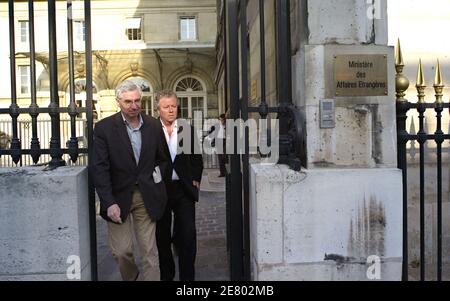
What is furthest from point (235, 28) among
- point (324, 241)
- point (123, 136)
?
point (324, 241)

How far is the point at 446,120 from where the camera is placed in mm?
4484

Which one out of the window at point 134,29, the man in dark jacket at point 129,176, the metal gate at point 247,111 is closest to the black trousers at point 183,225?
the man in dark jacket at point 129,176

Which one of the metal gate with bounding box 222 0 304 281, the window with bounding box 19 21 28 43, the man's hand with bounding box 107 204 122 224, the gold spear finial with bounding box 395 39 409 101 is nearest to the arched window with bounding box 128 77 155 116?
the window with bounding box 19 21 28 43

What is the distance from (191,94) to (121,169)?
24137 mm

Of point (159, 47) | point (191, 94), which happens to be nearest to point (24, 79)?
point (159, 47)

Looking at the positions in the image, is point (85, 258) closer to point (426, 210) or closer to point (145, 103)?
point (426, 210)

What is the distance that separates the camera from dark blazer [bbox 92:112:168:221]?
316 centimetres

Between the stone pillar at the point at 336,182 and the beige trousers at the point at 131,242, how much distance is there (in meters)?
0.94

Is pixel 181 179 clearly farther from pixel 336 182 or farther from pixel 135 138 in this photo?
pixel 336 182

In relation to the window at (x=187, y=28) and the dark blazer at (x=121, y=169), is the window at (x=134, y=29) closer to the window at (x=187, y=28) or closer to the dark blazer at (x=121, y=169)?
the window at (x=187, y=28)

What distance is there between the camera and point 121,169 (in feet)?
10.7

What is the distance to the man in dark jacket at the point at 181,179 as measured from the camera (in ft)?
12.5

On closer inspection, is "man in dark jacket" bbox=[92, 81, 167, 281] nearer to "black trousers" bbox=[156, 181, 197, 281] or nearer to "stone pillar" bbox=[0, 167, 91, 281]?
"stone pillar" bbox=[0, 167, 91, 281]
